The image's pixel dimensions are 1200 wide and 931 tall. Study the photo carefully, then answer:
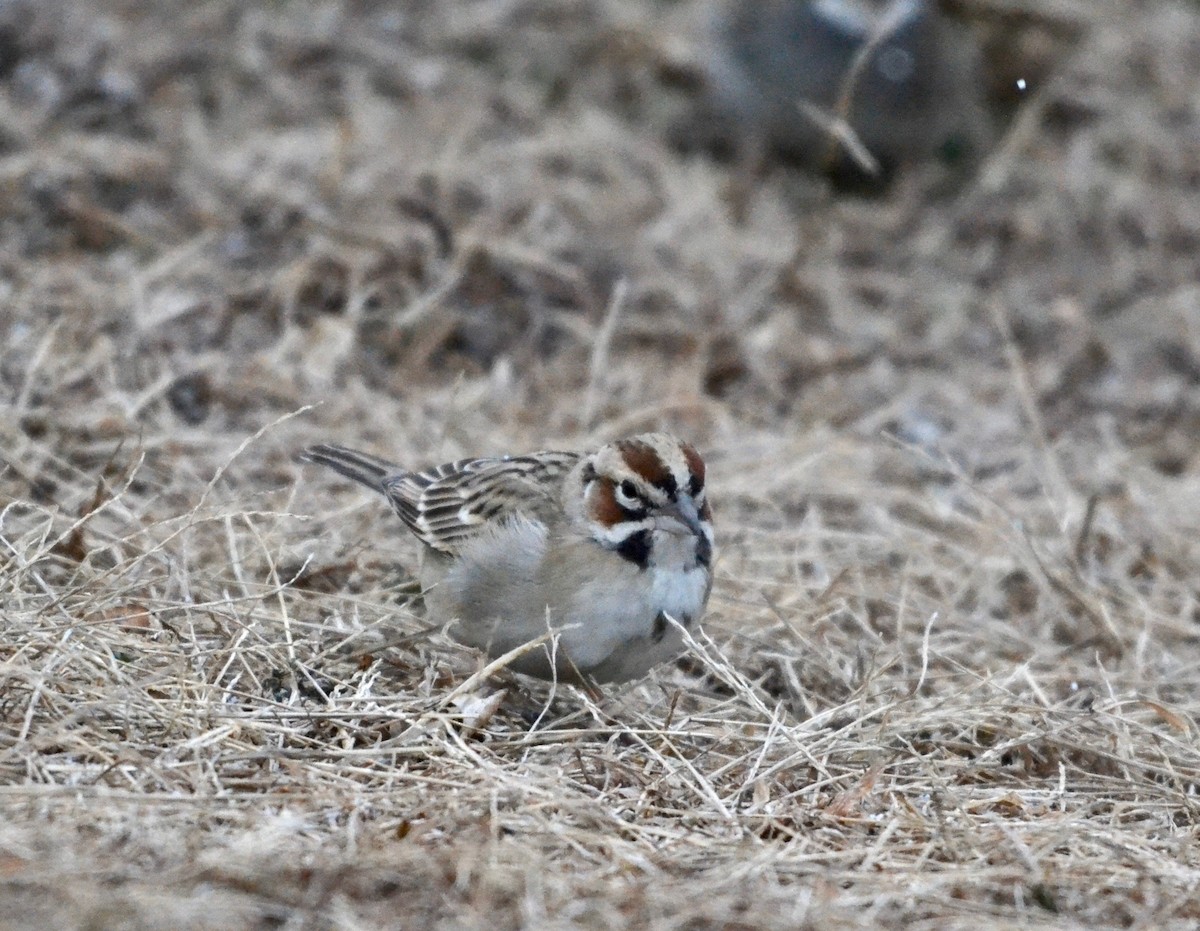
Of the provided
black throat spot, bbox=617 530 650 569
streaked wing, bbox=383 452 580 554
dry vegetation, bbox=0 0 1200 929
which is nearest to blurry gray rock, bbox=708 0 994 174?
dry vegetation, bbox=0 0 1200 929

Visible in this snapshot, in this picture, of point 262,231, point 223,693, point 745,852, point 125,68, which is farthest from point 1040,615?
point 125,68

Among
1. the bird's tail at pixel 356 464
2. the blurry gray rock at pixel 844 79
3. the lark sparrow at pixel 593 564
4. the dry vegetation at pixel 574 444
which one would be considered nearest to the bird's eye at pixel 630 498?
the lark sparrow at pixel 593 564

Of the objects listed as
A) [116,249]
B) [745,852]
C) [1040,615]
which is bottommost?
[116,249]

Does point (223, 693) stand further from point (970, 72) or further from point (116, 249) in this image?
point (970, 72)

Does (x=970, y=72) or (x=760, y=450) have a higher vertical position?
(x=970, y=72)

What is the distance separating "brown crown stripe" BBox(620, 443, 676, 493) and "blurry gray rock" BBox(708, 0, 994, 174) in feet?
19.6

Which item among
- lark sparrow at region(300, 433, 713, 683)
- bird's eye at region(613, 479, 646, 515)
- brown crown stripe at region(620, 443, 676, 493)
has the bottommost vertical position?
lark sparrow at region(300, 433, 713, 683)

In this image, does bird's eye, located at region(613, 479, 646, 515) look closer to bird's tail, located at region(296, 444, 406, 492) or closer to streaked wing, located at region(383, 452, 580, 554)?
streaked wing, located at region(383, 452, 580, 554)

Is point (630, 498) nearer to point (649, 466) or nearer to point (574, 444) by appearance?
point (649, 466)

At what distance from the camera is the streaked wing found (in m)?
4.89

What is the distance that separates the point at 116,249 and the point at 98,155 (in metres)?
0.81

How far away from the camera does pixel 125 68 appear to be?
30.2 ft

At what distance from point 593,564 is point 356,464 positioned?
1330mm

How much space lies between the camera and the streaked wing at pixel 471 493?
4887 millimetres
